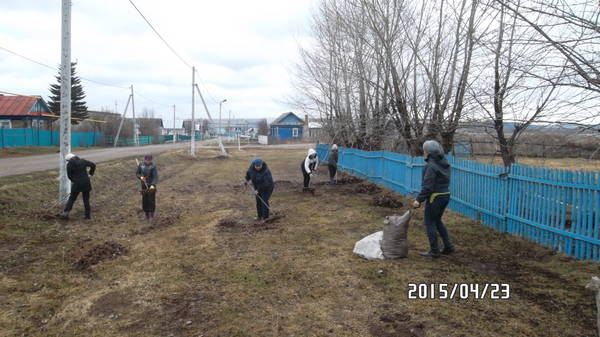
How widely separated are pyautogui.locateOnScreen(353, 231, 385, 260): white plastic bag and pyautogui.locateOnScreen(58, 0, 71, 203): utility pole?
7657 mm

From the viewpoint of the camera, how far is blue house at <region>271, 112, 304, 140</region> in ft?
238

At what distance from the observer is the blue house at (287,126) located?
72562mm

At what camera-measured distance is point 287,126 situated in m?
73.1

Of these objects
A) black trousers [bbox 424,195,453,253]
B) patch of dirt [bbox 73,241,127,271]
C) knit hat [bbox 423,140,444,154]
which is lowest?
patch of dirt [bbox 73,241,127,271]

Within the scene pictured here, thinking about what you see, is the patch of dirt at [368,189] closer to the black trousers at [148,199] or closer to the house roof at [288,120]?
the black trousers at [148,199]

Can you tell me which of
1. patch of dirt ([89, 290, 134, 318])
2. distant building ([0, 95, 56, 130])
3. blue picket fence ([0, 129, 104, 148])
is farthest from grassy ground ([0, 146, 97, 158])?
patch of dirt ([89, 290, 134, 318])

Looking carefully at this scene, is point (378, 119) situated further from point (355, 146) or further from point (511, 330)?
point (511, 330)

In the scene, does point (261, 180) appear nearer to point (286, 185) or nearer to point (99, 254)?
point (99, 254)

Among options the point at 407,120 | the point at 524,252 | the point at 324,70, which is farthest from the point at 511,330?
the point at 324,70

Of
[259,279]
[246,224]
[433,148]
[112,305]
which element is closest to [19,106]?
[246,224]

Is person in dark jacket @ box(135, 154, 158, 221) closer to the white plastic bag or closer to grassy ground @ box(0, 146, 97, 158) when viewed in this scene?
the white plastic bag

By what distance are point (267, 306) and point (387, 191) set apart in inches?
362

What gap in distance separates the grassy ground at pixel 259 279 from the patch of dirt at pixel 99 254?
3cm
